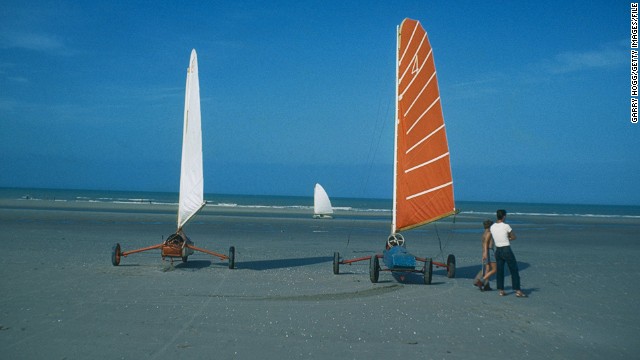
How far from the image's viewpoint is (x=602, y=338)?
6574 mm

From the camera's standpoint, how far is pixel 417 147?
37.3 feet

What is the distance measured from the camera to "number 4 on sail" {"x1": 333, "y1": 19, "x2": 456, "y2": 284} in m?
11.3

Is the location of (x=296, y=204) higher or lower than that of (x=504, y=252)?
higher

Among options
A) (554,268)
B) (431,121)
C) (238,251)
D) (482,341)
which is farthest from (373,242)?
(482,341)

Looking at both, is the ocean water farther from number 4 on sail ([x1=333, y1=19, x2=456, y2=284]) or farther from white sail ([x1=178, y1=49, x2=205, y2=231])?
number 4 on sail ([x1=333, y1=19, x2=456, y2=284])

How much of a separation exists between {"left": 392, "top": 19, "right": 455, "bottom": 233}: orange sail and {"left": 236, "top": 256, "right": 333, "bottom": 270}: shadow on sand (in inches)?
116

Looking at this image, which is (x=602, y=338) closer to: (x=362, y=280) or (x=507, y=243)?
(x=507, y=243)

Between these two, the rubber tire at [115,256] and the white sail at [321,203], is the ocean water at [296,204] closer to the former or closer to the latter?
the white sail at [321,203]

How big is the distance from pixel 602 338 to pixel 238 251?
35.0 ft

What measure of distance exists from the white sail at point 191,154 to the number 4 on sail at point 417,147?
127 inches

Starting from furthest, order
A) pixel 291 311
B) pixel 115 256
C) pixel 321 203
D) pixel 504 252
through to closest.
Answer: pixel 321 203
pixel 115 256
pixel 504 252
pixel 291 311

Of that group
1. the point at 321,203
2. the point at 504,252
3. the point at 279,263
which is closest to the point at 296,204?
the point at 321,203

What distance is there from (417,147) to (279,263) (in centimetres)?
427

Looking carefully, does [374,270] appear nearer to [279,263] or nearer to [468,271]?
[468,271]
